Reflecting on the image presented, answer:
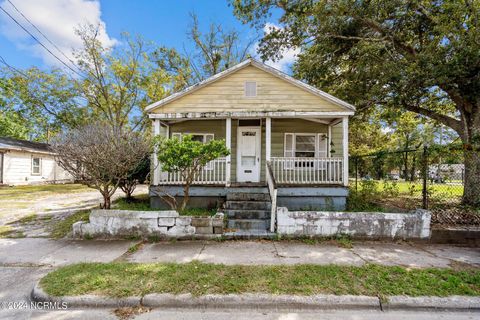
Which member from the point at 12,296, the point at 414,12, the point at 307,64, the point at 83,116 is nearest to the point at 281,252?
the point at 12,296

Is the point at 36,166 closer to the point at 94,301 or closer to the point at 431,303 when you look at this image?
the point at 94,301

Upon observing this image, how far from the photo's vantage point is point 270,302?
116 inches

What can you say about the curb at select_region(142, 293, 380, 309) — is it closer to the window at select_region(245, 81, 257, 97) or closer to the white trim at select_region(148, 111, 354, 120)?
the white trim at select_region(148, 111, 354, 120)

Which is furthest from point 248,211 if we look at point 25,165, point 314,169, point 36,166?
point 36,166

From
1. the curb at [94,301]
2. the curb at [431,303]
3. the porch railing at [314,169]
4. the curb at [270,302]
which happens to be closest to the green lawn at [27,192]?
the curb at [94,301]

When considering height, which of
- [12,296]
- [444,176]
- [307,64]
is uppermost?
[307,64]

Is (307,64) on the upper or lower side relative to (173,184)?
upper

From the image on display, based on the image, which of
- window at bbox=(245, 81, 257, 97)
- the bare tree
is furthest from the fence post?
the bare tree

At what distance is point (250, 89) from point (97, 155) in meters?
5.26

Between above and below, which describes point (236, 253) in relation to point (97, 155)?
below

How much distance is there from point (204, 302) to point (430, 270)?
3707 mm

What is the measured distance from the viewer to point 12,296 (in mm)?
3172

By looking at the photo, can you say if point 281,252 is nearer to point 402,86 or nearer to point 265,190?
point 265,190

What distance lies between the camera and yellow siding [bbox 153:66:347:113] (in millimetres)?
8023
